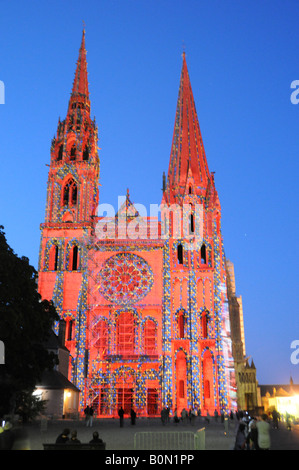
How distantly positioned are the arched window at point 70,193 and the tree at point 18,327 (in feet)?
92.3

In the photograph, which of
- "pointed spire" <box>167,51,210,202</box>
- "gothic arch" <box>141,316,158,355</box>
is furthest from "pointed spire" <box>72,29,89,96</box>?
"gothic arch" <box>141,316,158,355</box>

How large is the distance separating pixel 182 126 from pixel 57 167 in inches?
589

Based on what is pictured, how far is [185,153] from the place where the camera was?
56.0 meters

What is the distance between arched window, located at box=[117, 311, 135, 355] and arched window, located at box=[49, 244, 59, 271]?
793 centimetres

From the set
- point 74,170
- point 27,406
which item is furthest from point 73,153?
point 27,406

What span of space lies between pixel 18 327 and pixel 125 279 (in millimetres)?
27825

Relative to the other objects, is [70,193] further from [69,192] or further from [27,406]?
[27,406]

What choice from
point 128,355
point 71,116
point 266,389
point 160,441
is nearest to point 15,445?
point 160,441

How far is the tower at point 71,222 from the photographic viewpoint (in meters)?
47.2

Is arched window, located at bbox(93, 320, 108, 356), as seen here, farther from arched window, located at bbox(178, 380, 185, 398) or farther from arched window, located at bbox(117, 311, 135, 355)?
arched window, located at bbox(178, 380, 185, 398)

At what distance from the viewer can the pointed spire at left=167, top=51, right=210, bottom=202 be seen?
54.3 metres

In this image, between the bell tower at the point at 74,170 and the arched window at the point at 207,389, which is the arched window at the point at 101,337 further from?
the bell tower at the point at 74,170

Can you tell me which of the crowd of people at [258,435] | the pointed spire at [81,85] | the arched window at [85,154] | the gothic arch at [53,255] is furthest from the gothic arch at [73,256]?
the crowd of people at [258,435]

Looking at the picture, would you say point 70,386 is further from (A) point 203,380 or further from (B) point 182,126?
(B) point 182,126
